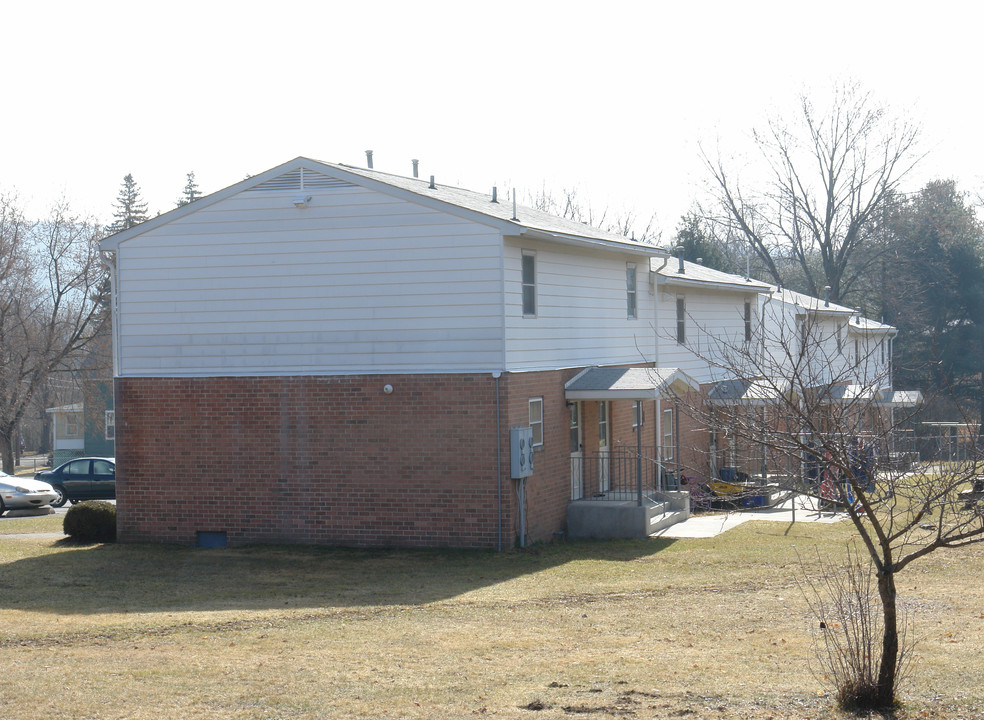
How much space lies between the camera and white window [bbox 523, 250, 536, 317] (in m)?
19.5

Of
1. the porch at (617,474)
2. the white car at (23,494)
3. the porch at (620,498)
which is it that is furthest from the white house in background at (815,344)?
the white car at (23,494)

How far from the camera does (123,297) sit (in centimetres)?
2030

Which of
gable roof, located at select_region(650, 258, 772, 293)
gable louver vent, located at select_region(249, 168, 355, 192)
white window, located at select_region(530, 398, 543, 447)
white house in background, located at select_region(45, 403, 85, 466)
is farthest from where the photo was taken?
white house in background, located at select_region(45, 403, 85, 466)

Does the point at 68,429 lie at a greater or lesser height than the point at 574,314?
lesser

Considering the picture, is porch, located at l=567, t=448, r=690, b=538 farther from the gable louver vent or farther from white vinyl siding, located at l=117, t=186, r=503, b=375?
the gable louver vent

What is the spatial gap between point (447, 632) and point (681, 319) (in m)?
17.7

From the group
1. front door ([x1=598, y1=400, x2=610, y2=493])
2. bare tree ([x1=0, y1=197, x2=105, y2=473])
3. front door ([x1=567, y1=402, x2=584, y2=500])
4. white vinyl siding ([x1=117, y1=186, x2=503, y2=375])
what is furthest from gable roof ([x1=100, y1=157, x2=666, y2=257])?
bare tree ([x1=0, y1=197, x2=105, y2=473])

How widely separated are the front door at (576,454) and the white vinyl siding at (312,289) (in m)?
3.94

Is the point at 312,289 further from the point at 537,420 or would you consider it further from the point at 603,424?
the point at 603,424

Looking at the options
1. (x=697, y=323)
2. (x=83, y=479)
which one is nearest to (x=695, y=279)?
(x=697, y=323)

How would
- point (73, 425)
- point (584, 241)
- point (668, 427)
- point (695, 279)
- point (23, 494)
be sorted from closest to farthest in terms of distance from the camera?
point (584, 241) → point (695, 279) → point (668, 427) → point (23, 494) → point (73, 425)

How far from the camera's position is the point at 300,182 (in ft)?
63.5

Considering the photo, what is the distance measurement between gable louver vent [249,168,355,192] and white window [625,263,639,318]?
785cm

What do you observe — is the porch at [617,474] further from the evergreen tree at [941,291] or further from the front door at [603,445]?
the evergreen tree at [941,291]
